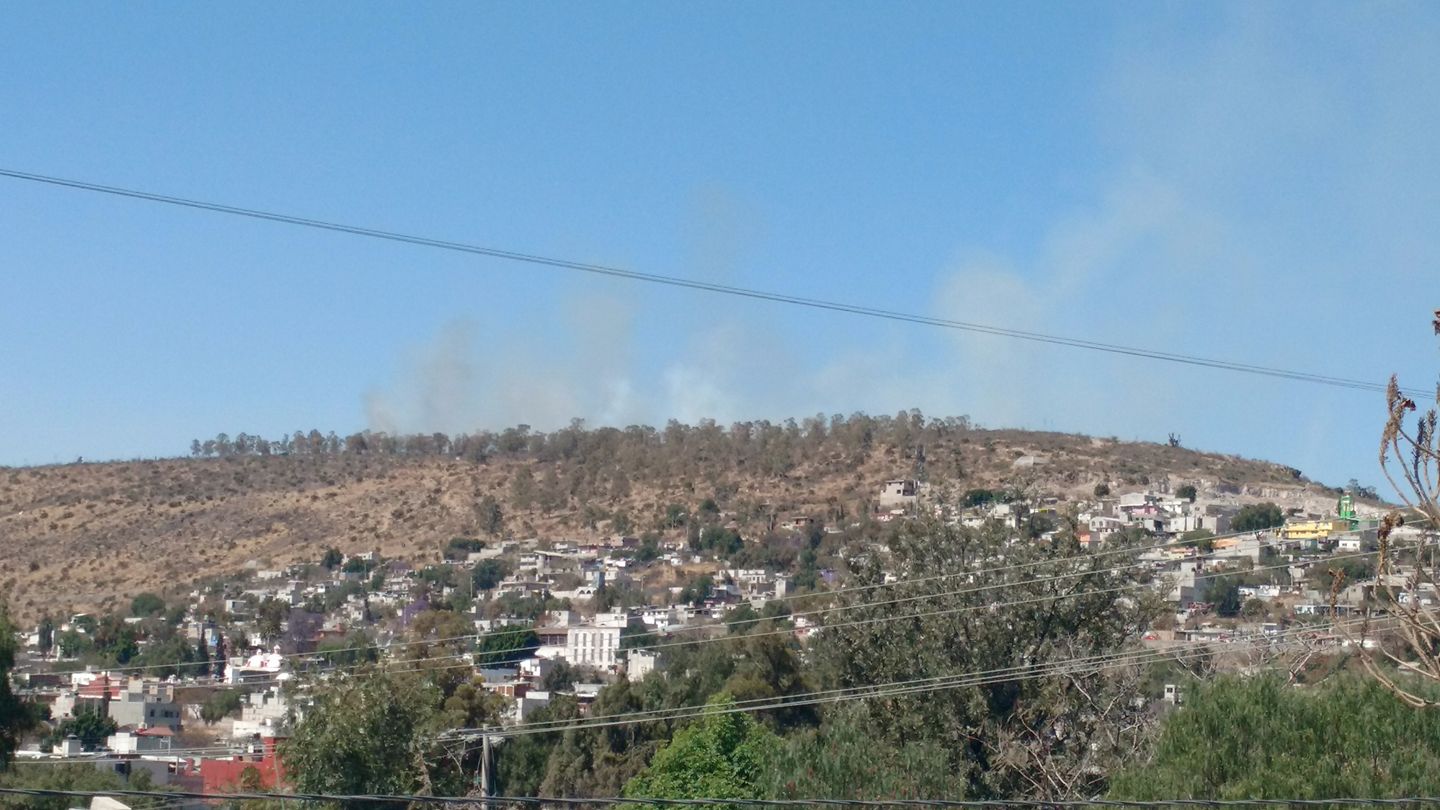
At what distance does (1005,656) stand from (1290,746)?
1318 cm

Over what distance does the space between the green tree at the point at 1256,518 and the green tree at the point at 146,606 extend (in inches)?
2380

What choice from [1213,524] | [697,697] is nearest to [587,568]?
[1213,524]

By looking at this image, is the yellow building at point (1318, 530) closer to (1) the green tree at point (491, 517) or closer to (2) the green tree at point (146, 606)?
(2) the green tree at point (146, 606)

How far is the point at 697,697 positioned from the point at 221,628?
42.8 meters

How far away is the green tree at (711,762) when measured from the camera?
36000 mm

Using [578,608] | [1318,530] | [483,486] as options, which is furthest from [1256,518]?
[1318,530]

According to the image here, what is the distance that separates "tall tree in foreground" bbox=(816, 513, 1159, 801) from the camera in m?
32.8

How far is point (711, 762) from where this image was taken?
37.0 m

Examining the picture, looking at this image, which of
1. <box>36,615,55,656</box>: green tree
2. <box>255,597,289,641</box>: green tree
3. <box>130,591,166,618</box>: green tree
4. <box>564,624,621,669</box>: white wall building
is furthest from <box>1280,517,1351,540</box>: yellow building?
<box>130,591,166,618</box>: green tree

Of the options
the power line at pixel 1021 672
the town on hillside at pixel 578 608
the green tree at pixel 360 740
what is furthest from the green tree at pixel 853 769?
the green tree at pixel 360 740

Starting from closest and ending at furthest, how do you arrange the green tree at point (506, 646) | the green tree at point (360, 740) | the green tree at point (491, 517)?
1. the green tree at point (360, 740)
2. the green tree at point (506, 646)
3. the green tree at point (491, 517)

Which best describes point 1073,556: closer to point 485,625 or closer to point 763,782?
point 763,782

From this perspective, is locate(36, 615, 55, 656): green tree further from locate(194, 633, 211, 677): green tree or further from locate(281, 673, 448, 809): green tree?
locate(281, 673, 448, 809): green tree

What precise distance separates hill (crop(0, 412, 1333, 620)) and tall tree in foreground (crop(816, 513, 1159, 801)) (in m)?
67.3
